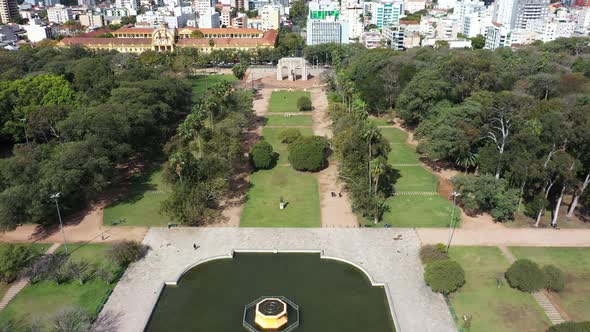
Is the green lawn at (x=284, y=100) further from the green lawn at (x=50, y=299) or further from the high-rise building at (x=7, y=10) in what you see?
the high-rise building at (x=7, y=10)

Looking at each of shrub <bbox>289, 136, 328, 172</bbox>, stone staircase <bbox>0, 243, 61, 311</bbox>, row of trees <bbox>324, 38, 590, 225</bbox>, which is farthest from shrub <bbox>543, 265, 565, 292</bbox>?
stone staircase <bbox>0, 243, 61, 311</bbox>

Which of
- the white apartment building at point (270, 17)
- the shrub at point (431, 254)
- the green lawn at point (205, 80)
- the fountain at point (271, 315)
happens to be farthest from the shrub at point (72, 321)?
the white apartment building at point (270, 17)

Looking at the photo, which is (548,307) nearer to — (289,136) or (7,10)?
(289,136)

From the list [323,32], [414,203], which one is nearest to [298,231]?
[414,203]

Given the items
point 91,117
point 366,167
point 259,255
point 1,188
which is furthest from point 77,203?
point 366,167

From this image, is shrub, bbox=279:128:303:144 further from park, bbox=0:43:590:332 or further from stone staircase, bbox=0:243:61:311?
stone staircase, bbox=0:243:61:311

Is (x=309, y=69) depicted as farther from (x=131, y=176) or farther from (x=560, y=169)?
(x=560, y=169)
